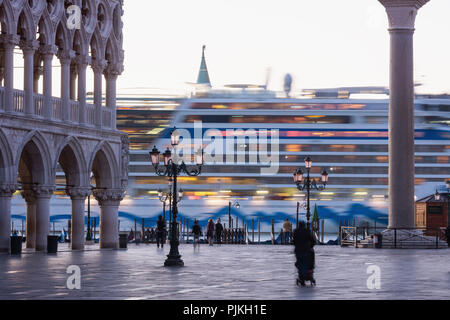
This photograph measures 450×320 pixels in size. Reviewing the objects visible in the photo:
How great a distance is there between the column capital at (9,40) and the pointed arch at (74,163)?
5.44 metres

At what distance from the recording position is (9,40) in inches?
1551

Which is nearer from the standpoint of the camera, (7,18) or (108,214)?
(7,18)

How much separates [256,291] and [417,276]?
21.3 feet

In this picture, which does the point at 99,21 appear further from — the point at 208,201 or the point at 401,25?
the point at 208,201

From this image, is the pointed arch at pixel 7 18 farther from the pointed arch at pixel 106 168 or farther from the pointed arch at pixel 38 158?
the pointed arch at pixel 106 168

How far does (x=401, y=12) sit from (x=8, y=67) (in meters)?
16.1

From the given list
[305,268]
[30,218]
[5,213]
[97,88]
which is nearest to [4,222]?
[5,213]

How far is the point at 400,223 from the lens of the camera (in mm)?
45000

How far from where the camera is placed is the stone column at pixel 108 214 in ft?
155

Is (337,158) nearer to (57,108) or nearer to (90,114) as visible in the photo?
(90,114)

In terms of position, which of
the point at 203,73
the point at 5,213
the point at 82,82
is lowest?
the point at 5,213

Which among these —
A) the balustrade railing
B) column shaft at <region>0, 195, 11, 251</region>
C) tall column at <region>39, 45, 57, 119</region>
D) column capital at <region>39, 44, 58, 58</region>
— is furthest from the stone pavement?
column capital at <region>39, 44, 58, 58</region>

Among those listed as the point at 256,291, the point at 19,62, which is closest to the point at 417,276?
the point at 256,291

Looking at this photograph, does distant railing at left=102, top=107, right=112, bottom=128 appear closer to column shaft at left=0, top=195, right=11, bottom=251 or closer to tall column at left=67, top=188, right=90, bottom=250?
tall column at left=67, top=188, right=90, bottom=250
